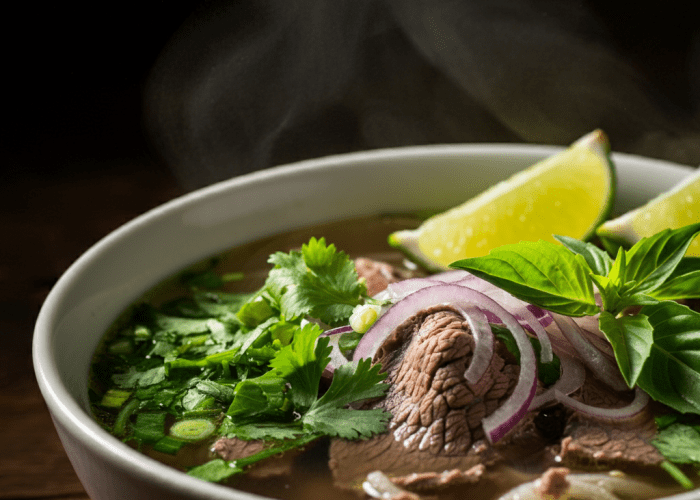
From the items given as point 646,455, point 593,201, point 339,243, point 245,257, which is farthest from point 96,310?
point 593,201

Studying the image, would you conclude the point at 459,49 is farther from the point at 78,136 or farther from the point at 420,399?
the point at 420,399

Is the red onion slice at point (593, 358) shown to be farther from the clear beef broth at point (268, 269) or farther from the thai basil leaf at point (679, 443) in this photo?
the clear beef broth at point (268, 269)

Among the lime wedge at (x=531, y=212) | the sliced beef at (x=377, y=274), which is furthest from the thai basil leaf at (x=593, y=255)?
the lime wedge at (x=531, y=212)

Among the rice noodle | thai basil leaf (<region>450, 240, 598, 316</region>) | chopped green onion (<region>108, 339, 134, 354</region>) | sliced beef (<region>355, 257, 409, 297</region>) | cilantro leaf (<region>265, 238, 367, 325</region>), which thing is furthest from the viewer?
sliced beef (<region>355, 257, 409, 297</region>)

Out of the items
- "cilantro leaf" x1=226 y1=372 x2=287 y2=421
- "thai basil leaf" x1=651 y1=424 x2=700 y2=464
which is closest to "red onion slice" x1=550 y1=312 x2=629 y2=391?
"thai basil leaf" x1=651 y1=424 x2=700 y2=464

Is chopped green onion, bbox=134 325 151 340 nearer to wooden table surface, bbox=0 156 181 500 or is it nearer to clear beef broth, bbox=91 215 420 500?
clear beef broth, bbox=91 215 420 500
